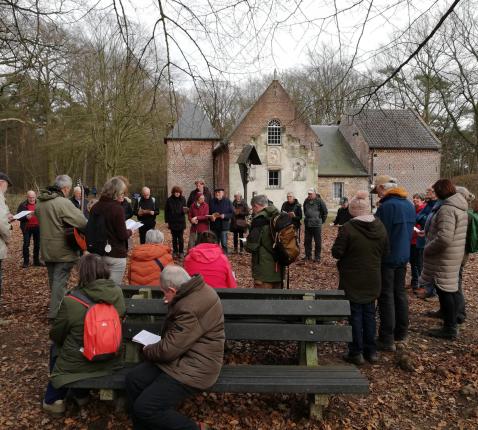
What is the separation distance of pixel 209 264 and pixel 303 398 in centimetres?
160

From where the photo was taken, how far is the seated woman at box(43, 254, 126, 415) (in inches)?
127

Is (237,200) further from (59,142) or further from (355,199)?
(59,142)

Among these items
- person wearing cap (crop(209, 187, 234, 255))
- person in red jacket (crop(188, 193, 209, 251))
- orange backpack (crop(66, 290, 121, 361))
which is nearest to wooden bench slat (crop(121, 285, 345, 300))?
orange backpack (crop(66, 290, 121, 361))

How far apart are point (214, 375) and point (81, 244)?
Answer: 2841 millimetres

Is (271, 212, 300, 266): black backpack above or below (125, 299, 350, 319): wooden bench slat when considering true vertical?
above

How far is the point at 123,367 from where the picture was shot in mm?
3461

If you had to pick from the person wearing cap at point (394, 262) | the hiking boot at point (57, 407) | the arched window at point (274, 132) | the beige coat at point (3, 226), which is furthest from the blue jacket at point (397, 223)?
the arched window at point (274, 132)

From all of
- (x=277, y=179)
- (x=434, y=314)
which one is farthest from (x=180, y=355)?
(x=277, y=179)

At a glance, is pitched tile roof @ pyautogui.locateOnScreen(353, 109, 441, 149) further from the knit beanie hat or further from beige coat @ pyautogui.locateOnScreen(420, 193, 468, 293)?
the knit beanie hat

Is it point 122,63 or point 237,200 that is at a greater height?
point 122,63

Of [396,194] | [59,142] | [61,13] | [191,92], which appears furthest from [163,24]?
[59,142]

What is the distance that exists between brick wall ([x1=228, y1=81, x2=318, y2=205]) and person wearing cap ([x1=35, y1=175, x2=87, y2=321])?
2222cm

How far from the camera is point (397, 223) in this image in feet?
15.9

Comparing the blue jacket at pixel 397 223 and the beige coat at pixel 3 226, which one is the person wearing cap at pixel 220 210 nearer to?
the beige coat at pixel 3 226
